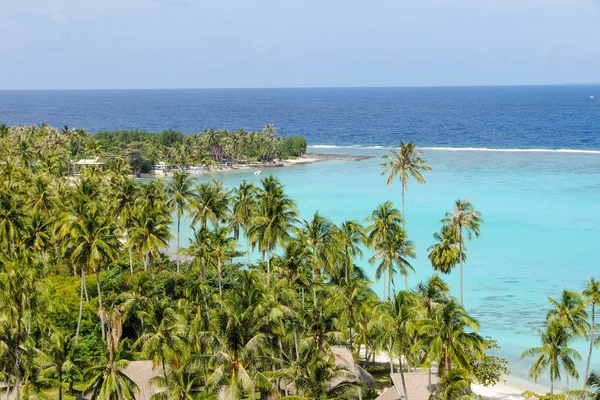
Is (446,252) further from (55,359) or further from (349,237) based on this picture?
(55,359)

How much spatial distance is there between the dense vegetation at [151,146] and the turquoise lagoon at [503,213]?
27.1 feet

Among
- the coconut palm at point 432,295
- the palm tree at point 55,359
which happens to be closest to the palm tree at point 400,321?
the coconut palm at point 432,295

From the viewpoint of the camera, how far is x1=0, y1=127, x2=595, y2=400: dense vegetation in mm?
32688

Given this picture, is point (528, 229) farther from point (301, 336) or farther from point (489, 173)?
point (301, 336)

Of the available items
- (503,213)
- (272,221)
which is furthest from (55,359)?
(503,213)

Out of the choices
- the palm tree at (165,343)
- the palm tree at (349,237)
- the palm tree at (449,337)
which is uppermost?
the palm tree at (349,237)

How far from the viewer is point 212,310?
3547 centimetres

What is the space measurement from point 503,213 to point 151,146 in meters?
71.0

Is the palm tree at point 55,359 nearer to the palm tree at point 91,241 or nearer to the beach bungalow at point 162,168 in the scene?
the palm tree at point 91,241

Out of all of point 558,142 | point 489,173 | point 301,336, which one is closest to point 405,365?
point 301,336

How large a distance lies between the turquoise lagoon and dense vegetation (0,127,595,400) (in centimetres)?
1184

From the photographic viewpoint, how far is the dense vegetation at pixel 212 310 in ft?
107

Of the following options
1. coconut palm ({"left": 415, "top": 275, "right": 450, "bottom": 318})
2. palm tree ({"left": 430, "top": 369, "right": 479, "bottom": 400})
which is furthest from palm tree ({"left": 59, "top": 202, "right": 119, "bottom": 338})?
palm tree ({"left": 430, "top": 369, "right": 479, "bottom": 400})

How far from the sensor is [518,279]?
66.3 m
